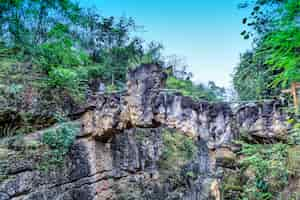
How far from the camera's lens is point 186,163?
711 cm

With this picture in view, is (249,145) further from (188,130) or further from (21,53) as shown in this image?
(21,53)

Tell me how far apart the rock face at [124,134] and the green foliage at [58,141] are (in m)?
0.12

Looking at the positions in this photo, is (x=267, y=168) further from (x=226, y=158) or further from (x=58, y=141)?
(x=58, y=141)

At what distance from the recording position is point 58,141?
3.82m

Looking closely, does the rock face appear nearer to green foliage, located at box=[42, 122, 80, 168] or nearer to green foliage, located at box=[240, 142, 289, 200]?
green foliage, located at box=[42, 122, 80, 168]

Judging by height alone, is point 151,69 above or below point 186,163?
above

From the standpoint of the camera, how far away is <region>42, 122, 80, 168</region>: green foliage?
3.73 m

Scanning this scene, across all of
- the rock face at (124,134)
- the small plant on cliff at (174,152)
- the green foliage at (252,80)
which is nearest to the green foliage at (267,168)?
the rock face at (124,134)

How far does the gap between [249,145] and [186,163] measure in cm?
294

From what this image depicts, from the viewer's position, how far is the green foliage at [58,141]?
3.73 meters

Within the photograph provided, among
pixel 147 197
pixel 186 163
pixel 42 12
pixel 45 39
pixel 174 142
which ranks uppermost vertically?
pixel 42 12

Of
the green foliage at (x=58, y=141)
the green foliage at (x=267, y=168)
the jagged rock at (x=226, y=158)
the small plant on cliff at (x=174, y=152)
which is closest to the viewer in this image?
the green foliage at (x=58, y=141)

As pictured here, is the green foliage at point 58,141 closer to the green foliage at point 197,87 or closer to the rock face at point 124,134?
the rock face at point 124,134

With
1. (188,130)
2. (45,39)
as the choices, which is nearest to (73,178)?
(188,130)
